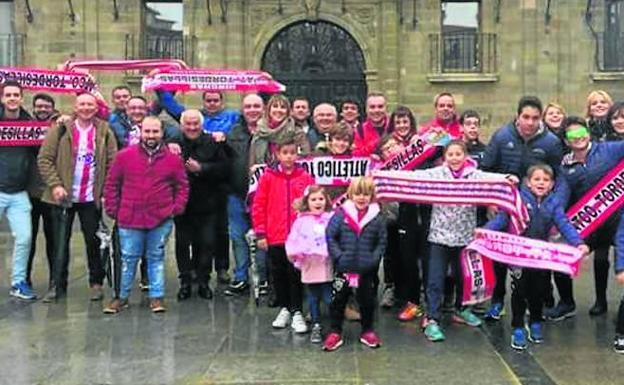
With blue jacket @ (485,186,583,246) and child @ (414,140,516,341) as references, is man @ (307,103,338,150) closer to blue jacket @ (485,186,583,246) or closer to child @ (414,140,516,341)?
child @ (414,140,516,341)

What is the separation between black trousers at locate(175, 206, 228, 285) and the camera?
7.84 m

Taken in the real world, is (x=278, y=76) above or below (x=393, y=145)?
above

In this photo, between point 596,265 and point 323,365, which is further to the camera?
point 596,265

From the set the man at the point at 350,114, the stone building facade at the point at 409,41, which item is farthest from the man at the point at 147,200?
the stone building facade at the point at 409,41

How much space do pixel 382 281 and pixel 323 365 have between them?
2945 millimetres

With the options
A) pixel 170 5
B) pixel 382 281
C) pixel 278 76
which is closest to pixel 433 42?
pixel 278 76

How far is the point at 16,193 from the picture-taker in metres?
7.91

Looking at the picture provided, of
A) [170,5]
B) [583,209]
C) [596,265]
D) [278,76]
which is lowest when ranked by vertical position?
[596,265]

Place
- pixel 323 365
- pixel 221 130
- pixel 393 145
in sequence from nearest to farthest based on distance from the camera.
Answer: pixel 323 365 → pixel 393 145 → pixel 221 130

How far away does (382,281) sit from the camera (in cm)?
846

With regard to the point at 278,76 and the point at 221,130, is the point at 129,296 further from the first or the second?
the point at 278,76

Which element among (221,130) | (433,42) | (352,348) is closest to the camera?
(352,348)

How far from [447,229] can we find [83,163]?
3627mm

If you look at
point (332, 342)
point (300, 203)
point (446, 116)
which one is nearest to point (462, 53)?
point (446, 116)
